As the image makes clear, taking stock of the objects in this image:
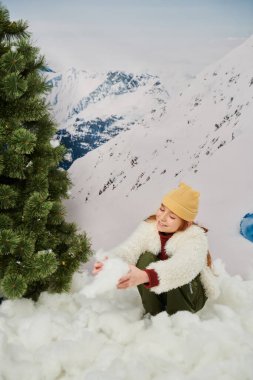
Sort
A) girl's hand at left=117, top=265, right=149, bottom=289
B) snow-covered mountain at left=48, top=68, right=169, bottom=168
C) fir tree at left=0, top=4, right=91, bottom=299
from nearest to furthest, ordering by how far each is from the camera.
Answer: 1. girl's hand at left=117, top=265, right=149, bottom=289
2. fir tree at left=0, top=4, right=91, bottom=299
3. snow-covered mountain at left=48, top=68, right=169, bottom=168

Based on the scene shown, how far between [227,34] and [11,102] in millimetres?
1773

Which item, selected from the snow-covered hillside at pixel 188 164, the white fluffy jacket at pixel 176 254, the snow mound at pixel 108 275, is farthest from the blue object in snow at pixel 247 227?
the snow mound at pixel 108 275

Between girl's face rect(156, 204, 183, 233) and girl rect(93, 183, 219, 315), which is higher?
girl's face rect(156, 204, 183, 233)

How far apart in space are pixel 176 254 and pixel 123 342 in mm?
500

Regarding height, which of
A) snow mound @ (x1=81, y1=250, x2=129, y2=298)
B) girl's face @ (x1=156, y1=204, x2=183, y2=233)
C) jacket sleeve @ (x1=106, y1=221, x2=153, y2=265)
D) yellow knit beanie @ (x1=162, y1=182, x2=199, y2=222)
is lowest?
jacket sleeve @ (x1=106, y1=221, x2=153, y2=265)

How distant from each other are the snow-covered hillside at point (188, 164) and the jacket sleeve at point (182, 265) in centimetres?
104

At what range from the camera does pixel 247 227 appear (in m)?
2.91

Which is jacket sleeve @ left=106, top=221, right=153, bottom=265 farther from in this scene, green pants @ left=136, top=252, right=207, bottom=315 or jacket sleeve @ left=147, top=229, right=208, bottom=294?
jacket sleeve @ left=147, top=229, right=208, bottom=294

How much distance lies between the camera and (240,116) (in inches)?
120

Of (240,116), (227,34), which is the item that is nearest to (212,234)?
(240,116)

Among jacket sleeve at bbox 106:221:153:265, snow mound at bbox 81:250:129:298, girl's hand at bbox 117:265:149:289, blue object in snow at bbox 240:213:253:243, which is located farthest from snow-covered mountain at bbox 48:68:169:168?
girl's hand at bbox 117:265:149:289

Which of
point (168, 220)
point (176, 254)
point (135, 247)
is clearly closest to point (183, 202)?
point (168, 220)

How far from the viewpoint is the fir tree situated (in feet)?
7.04

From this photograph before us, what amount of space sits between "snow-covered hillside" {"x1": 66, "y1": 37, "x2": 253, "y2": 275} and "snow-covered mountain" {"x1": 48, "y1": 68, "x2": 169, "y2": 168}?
0.22 feet
